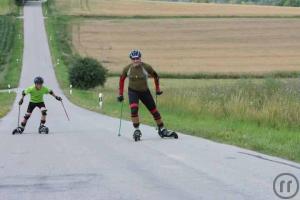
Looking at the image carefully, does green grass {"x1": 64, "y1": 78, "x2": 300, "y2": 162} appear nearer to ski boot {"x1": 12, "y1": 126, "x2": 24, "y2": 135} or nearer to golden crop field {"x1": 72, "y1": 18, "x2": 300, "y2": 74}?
ski boot {"x1": 12, "y1": 126, "x2": 24, "y2": 135}

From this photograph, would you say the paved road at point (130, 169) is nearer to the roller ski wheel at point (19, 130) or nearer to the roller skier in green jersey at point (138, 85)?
the roller skier in green jersey at point (138, 85)

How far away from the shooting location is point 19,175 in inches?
388

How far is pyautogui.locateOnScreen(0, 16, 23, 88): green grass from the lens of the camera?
208ft

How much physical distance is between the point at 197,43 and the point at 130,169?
72734 mm

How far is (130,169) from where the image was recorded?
33.6 feet

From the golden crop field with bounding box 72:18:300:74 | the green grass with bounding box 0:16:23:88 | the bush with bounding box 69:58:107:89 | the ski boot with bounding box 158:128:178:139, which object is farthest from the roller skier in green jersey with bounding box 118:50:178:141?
the golden crop field with bounding box 72:18:300:74

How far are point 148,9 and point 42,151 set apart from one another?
103767 millimetres

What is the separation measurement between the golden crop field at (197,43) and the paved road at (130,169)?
160ft

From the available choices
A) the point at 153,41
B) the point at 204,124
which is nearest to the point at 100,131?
the point at 204,124

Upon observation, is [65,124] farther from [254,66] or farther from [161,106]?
[254,66]

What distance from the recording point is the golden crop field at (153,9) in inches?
4257

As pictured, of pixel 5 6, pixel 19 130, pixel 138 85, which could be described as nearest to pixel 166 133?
pixel 138 85

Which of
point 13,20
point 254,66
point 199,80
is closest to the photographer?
point 199,80

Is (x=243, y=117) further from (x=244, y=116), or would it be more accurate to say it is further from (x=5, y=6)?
(x=5, y=6)
